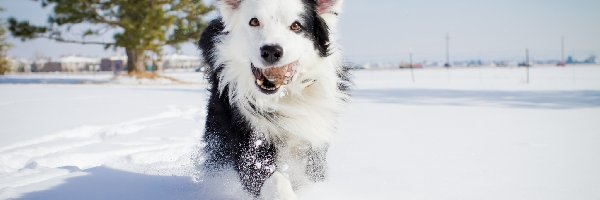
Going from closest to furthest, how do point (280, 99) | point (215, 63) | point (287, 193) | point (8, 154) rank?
point (287, 193) < point (280, 99) < point (215, 63) < point (8, 154)

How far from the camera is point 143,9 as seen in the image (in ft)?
68.0

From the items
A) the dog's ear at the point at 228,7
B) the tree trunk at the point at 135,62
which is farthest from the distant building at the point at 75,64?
the dog's ear at the point at 228,7

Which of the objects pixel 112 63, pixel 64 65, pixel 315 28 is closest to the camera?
pixel 315 28

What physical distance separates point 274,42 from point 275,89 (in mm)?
312

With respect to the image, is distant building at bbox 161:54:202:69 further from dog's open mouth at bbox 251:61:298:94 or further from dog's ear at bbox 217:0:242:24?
dog's open mouth at bbox 251:61:298:94

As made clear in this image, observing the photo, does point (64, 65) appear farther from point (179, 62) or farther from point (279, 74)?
point (279, 74)

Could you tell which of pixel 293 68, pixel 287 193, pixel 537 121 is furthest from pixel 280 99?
pixel 537 121

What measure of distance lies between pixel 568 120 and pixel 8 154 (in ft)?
26.4

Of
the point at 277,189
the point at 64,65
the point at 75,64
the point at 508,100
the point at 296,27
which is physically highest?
the point at 75,64

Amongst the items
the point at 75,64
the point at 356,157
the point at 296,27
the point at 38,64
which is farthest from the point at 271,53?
the point at 38,64

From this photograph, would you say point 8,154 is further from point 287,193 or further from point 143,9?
point 143,9

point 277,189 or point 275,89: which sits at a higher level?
point 275,89

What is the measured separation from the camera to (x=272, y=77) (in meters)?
2.67

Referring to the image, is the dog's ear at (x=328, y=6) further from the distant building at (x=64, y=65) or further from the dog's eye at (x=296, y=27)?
the distant building at (x=64, y=65)
